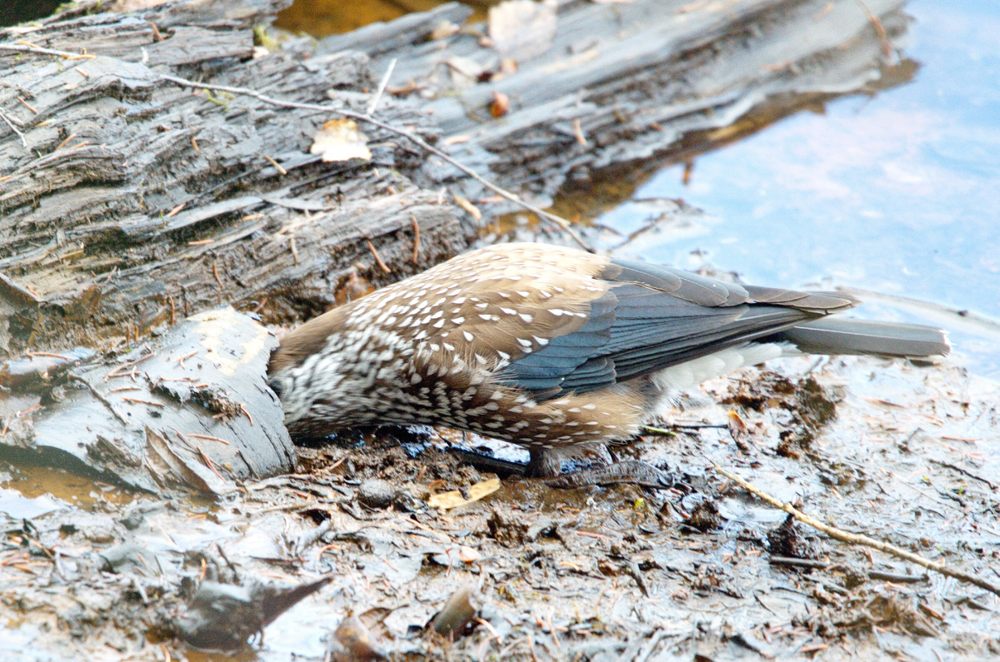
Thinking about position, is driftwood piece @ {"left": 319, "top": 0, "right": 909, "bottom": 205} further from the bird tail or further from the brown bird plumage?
the bird tail

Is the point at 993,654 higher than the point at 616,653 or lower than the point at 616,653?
lower

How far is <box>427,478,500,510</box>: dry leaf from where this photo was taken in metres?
3.57

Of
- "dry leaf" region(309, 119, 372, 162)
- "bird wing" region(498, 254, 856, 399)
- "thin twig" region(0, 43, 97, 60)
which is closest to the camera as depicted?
"bird wing" region(498, 254, 856, 399)

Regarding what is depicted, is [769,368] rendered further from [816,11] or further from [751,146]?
[816,11]

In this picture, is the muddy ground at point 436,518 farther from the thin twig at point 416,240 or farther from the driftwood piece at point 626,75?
the driftwood piece at point 626,75

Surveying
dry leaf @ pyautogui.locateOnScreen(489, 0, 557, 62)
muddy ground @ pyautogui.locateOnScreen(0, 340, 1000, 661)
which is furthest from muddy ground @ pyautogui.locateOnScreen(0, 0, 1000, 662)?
dry leaf @ pyautogui.locateOnScreen(489, 0, 557, 62)

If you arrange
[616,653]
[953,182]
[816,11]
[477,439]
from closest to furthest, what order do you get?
[616,653]
[477,439]
[953,182]
[816,11]

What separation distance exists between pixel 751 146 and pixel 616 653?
526cm

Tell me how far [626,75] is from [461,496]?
14.2 ft

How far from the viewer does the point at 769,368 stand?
4.96m

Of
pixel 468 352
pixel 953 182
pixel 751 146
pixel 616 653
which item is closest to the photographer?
pixel 616 653

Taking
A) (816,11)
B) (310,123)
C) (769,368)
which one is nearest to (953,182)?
(816,11)

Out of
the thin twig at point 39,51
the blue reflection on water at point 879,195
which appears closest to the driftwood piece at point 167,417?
the thin twig at point 39,51

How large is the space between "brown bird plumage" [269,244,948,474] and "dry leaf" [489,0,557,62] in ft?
10.1
